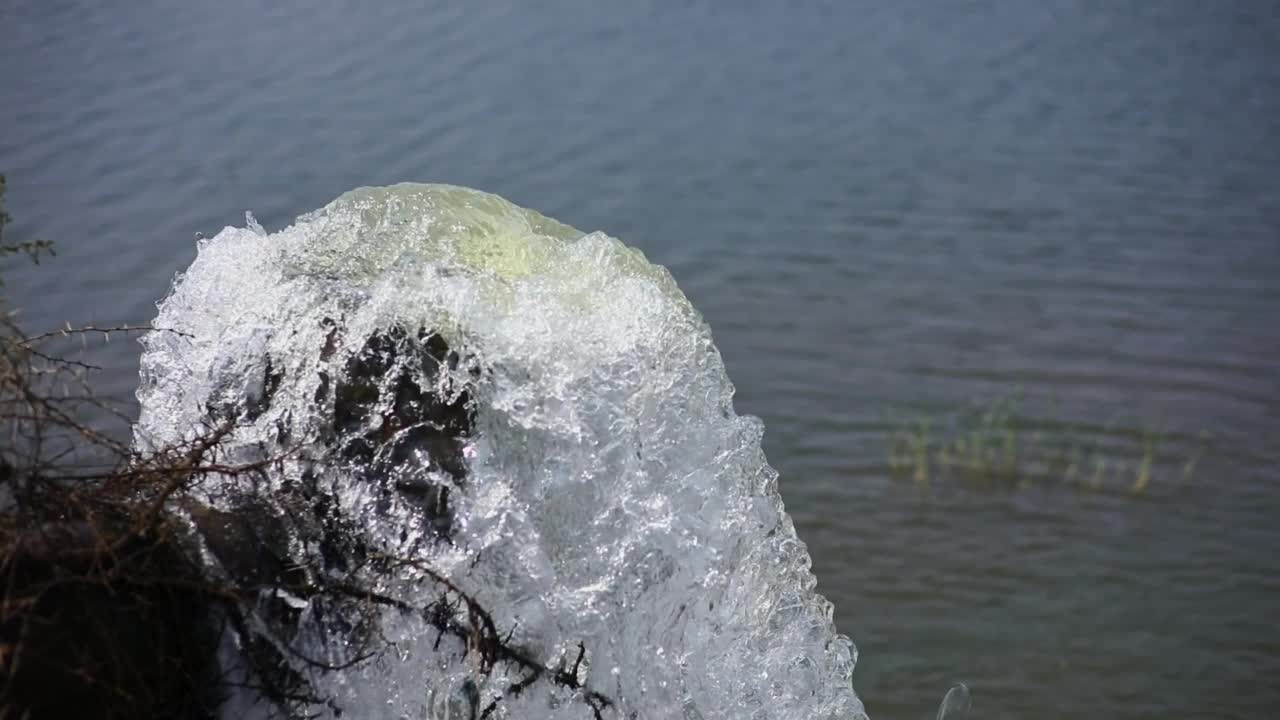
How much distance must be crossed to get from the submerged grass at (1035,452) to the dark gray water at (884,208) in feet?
0.24

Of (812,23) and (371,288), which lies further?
(812,23)

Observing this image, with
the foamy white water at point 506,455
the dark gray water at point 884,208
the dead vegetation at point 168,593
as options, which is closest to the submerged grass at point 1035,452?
the dark gray water at point 884,208

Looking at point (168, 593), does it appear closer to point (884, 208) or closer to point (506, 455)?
point (506, 455)

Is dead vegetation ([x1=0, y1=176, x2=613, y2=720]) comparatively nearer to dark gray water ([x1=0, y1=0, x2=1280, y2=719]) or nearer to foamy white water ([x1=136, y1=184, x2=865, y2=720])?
foamy white water ([x1=136, y1=184, x2=865, y2=720])

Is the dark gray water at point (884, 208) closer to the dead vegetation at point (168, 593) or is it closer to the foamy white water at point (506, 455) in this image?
the foamy white water at point (506, 455)

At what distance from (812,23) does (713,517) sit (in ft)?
28.1

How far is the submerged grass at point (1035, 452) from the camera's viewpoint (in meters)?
5.34

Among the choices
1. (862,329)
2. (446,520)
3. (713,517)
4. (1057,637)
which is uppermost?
(446,520)

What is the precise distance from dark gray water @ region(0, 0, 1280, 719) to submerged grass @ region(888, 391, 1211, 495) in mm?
73

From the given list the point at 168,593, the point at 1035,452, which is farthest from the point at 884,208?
the point at 168,593

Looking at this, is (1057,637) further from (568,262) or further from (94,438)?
(94,438)

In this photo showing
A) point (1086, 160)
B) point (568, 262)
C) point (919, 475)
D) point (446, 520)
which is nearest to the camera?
point (446, 520)

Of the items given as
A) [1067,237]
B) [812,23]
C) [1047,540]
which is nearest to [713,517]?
[1047,540]

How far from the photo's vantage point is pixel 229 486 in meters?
1.98
